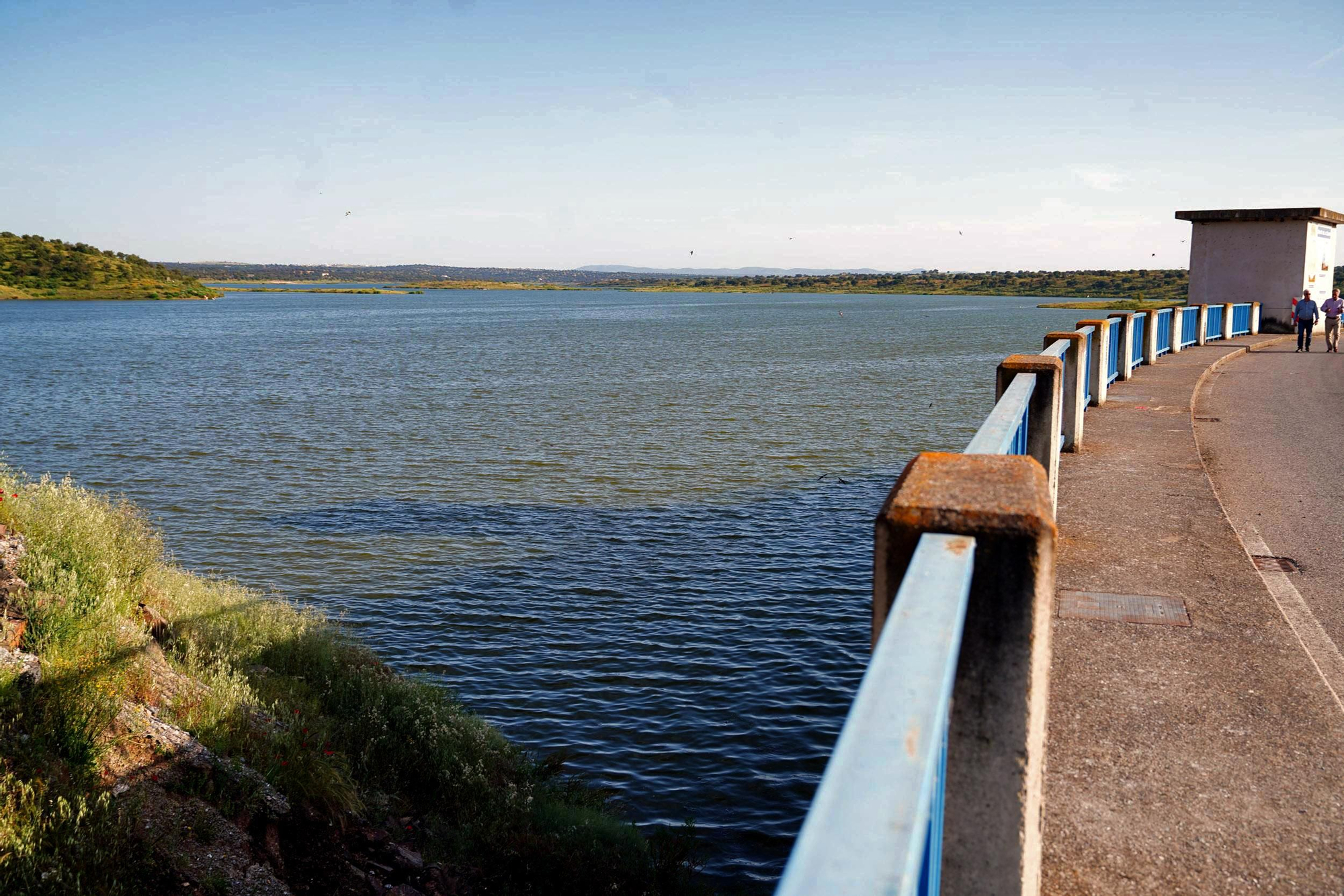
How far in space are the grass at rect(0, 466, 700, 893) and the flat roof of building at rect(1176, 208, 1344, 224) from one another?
89.0 ft

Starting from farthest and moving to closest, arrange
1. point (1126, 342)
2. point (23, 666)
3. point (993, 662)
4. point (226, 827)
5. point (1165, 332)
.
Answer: point (1165, 332)
point (1126, 342)
point (23, 666)
point (226, 827)
point (993, 662)

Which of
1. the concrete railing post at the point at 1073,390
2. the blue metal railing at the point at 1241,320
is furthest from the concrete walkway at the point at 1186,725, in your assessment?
the blue metal railing at the point at 1241,320

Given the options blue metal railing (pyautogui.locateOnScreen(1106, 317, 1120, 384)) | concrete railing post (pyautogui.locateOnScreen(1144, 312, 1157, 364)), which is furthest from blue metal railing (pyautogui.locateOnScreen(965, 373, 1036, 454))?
concrete railing post (pyautogui.locateOnScreen(1144, 312, 1157, 364))

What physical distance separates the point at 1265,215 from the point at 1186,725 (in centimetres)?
2949

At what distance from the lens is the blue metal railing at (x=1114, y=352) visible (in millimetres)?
14906

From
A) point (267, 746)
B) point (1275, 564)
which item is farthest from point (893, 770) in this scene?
point (267, 746)

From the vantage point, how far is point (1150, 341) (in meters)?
19.3

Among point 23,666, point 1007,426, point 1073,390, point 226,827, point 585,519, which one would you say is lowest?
point 585,519

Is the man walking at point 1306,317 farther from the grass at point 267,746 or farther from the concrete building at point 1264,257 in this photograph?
the grass at point 267,746

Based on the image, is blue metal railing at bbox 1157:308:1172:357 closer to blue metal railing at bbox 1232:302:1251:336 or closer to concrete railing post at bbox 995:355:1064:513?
blue metal railing at bbox 1232:302:1251:336

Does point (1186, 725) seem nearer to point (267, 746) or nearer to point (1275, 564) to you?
point (1275, 564)

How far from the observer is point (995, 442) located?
3979 millimetres

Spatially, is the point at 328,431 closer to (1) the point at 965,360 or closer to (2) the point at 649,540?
(2) the point at 649,540

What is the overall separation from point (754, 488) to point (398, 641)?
975cm
